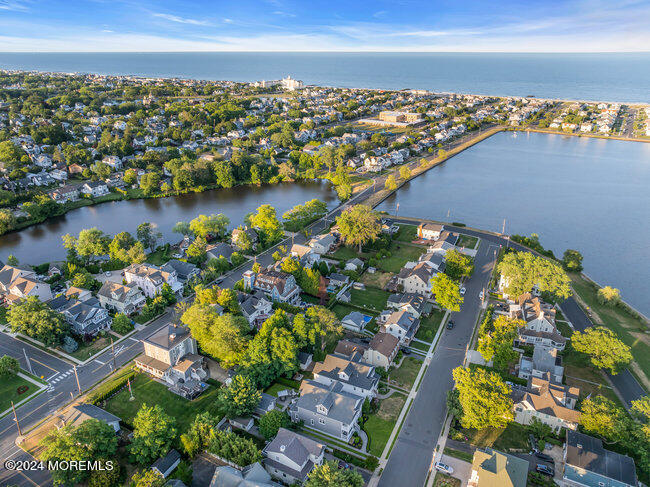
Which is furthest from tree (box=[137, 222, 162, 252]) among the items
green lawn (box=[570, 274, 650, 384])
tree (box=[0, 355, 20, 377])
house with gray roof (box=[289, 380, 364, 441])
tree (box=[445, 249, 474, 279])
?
green lawn (box=[570, 274, 650, 384])

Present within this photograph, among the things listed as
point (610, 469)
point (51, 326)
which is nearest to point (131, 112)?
point (51, 326)

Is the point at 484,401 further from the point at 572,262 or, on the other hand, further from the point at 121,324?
the point at 121,324

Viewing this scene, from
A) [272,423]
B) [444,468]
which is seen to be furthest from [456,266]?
A: [272,423]

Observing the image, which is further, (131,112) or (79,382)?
(131,112)

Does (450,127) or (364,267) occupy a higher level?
(450,127)

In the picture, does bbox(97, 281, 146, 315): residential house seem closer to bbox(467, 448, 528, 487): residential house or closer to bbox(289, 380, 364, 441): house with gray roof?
bbox(289, 380, 364, 441): house with gray roof

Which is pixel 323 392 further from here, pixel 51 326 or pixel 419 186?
pixel 419 186

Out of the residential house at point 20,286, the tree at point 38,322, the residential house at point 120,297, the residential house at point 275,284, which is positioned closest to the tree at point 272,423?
the residential house at point 275,284
